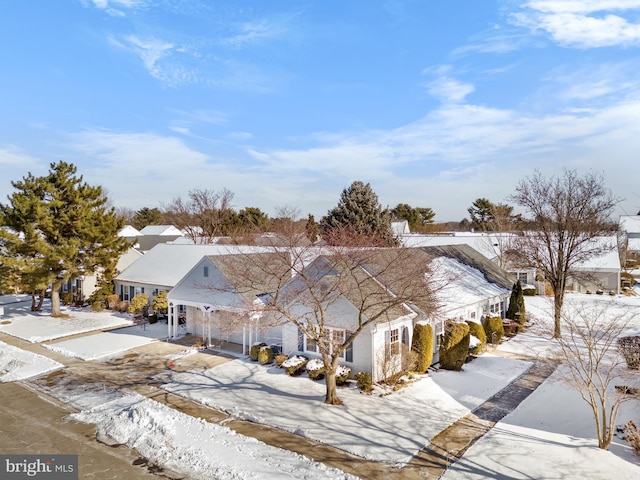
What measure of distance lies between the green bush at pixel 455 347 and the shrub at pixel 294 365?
5.78m

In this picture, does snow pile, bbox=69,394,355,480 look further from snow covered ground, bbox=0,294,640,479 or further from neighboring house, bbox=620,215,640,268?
neighboring house, bbox=620,215,640,268

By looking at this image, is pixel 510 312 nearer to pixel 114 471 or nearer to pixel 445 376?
pixel 445 376

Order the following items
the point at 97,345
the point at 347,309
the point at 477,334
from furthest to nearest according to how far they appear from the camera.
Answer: the point at 97,345
the point at 477,334
the point at 347,309

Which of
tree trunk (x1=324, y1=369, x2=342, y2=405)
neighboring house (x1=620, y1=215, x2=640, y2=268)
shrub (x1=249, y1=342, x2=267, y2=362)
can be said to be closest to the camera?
tree trunk (x1=324, y1=369, x2=342, y2=405)

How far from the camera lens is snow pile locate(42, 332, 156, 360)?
20.6m

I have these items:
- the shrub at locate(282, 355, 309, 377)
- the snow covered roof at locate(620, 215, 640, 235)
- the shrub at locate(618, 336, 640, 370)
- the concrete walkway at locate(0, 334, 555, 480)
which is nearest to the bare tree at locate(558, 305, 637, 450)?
the shrub at locate(618, 336, 640, 370)

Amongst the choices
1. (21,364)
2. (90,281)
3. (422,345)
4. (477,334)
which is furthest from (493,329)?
(90,281)

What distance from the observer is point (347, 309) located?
16672mm

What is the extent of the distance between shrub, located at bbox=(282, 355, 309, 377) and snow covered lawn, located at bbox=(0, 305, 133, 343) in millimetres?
14507

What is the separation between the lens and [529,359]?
19297 mm

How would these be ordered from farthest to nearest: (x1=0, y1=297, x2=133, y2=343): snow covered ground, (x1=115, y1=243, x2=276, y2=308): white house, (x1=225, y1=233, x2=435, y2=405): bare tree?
A: (x1=115, y1=243, x2=276, y2=308): white house
(x1=0, y1=297, x2=133, y2=343): snow covered ground
(x1=225, y1=233, x2=435, y2=405): bare tree

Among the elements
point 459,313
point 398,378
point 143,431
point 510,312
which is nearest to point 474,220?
point 510,312

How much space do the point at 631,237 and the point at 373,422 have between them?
6556 centimetres

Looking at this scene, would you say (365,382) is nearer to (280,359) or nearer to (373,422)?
(373,422)
